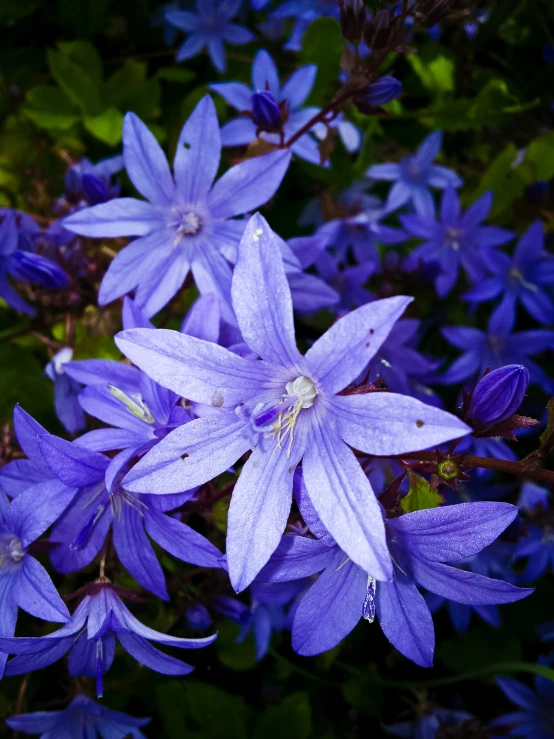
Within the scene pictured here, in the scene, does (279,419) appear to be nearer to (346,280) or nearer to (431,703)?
(346,280)

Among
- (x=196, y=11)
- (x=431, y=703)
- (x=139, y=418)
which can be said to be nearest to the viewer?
(x=139, y=418)

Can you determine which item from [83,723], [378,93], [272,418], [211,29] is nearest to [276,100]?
[378,93]

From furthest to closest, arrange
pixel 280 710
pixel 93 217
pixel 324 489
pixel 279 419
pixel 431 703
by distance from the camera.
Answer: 1. pixel 431 703
2. pixel 280 710
3. pixel 93 217
4. pixel 279 419
5. pixel 324 489

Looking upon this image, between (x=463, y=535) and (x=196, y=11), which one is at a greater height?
(x=196, y=11)

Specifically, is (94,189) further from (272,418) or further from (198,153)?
(272,418)

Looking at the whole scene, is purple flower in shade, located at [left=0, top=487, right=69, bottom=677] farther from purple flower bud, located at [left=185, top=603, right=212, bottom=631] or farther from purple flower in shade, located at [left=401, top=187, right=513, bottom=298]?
purple flower in shade, located at [left=401, top=187, right=513, bottom=298]

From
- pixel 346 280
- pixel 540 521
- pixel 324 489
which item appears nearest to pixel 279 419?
pixel 324 489

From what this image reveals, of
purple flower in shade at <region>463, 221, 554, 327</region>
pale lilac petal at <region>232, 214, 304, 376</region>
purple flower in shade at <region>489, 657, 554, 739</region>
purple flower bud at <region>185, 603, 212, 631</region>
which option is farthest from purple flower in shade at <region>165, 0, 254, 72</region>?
purple flower in shade at <region>489, 657, 554, 739</region>
